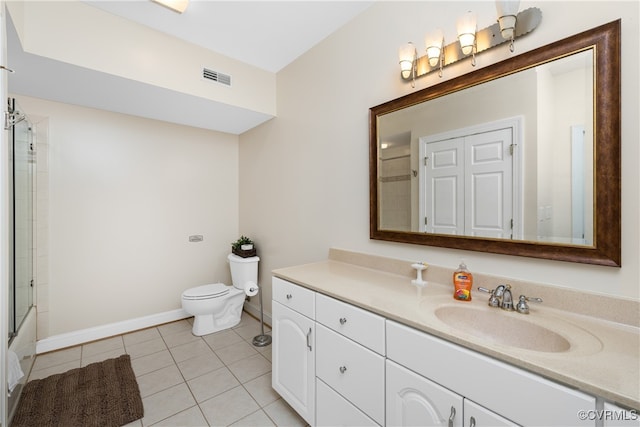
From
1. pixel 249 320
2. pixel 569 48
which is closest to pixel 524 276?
pixel 569 48

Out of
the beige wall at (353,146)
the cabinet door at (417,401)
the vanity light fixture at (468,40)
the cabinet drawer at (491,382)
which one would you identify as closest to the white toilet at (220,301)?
the beige wall at (353,146)

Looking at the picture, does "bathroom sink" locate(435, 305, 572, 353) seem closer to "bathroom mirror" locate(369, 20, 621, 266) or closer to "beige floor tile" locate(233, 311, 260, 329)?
"bathroom mirror" locate(369, 20, 621, 266)

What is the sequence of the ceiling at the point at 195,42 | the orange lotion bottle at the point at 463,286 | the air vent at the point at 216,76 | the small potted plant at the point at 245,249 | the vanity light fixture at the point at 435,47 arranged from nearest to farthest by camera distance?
1. the orange lotion bottle at the point at 463,286
2. the vanity light fixture at the point at 435,47
3. the ceiling at the point at 195,42
4. the air vent at the point at 216,76
5. the small potted plant at the point at 245,249

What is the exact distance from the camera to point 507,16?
1182mm

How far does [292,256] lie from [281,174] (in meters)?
0.81

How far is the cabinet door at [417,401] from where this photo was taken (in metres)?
0.91

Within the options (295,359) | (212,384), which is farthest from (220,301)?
(295,359)

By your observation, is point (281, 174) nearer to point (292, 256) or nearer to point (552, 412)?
point (292, 256)

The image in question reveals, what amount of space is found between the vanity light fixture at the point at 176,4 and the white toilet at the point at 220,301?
2114 millimetres

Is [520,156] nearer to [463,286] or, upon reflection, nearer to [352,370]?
[463,286]

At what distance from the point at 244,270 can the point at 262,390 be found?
47.9 inches

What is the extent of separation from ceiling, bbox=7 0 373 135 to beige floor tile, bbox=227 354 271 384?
219cm

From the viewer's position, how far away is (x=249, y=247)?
9.70 ft

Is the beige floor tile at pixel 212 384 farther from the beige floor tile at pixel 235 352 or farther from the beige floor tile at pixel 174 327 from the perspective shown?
the beige floor tile at pixel 174 327
